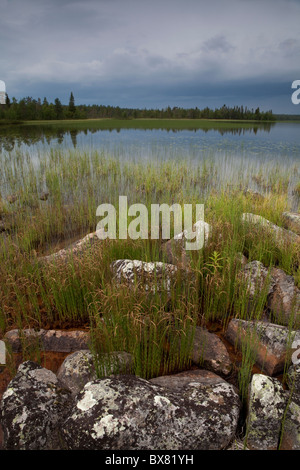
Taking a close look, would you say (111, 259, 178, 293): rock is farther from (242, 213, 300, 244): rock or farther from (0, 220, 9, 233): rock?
(0, 220, 9, 233): rock

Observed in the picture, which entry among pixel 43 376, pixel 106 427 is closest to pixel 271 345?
pixel 106 427

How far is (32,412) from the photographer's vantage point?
219 cm

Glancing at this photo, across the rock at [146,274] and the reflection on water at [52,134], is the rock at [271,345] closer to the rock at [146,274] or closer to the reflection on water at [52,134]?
the rock at [146,274]

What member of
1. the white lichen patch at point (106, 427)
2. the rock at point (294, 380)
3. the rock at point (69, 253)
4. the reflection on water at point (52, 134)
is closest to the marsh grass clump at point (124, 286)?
the rock at point (69, 253)

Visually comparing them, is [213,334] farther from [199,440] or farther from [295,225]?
[295,225]

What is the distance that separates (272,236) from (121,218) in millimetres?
2428

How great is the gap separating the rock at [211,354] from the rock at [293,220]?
3452 mm

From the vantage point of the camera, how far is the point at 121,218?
210 inches

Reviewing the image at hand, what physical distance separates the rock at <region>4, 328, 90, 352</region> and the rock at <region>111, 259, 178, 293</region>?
0.74 meters

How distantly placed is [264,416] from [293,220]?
4465 mm

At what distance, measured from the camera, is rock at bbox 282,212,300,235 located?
5730mm

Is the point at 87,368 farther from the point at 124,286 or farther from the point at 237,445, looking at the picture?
the point at 237,445

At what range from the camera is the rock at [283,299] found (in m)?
3.38
